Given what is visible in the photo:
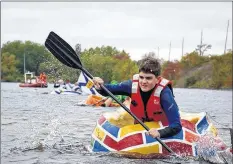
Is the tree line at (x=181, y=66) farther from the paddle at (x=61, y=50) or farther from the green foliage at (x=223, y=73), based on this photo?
the paddle at (x=61, y=50)

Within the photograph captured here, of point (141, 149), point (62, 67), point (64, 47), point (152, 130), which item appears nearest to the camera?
point (152, 130)

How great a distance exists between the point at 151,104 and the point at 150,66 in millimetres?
529

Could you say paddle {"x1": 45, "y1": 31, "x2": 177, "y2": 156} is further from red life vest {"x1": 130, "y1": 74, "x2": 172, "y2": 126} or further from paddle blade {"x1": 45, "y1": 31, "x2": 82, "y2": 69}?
red life vest {"x1": 130, "y1": 74, "x2": 172, "y2": 126}

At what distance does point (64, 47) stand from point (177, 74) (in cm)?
6695

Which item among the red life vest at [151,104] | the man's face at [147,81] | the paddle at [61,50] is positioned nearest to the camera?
the man's face at [147,81]

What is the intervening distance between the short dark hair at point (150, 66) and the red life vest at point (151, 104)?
17 centimetres

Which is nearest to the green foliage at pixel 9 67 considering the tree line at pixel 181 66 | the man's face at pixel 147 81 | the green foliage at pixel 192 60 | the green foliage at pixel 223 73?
the tree line at pixel 181 66

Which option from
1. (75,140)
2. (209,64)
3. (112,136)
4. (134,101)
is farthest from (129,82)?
(209,64)

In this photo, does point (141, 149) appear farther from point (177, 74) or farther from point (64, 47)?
point (177, 74)

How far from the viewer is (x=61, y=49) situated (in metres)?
6.35

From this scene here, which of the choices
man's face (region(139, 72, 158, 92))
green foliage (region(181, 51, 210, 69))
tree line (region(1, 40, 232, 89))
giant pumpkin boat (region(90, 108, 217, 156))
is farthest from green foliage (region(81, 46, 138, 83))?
green foliage (region(181, 51, 210, 69))

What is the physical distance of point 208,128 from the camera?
6402 mm

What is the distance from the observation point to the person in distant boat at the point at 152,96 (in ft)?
18.2

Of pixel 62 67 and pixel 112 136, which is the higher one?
pixel 62 67
